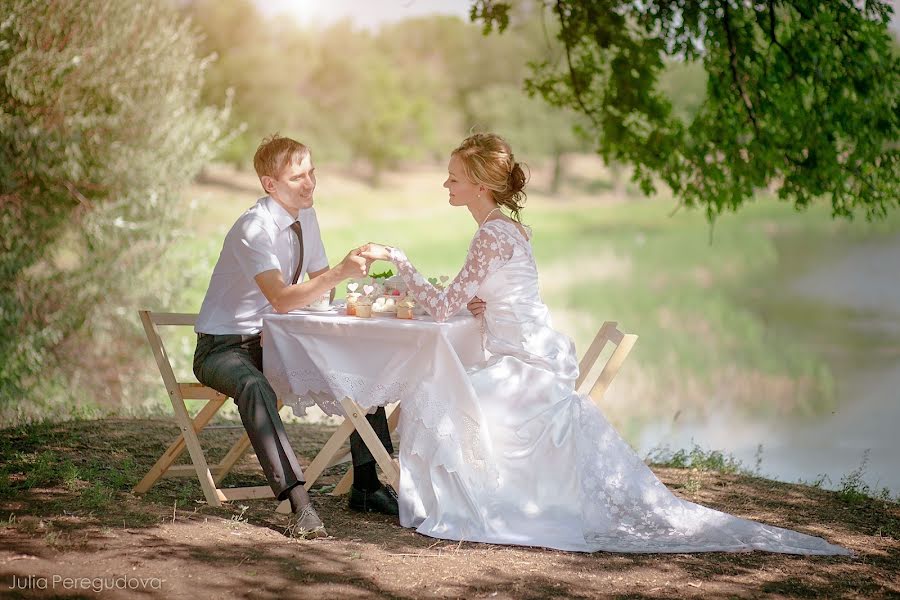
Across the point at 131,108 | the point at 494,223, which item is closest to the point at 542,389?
the point at 494,223

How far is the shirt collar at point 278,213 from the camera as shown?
479 centimetres

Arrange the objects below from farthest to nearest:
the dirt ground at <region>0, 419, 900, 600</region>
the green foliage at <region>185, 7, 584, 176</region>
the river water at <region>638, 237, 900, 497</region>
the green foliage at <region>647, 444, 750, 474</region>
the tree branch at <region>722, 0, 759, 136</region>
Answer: the green foliage at <region>185, 7, 584, 176</region>
the river water at <region>638, 237, 900, 497</region>
the tree branch at <region>722, 0, 759, 136</region>
the green foliage at <region>647, 444, 750, 474</region>
the dirt ground at <region>0, 419, 900, 600</region>

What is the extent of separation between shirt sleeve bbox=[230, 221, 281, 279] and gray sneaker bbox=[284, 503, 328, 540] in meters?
1.06

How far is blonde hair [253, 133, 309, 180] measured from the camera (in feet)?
15.5

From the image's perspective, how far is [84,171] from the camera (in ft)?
40.3

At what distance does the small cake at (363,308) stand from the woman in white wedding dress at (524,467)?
0.24 metres

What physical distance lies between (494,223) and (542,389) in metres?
0.78

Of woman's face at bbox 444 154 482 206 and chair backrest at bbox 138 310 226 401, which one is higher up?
woman's face at bbox 444 154 482 206

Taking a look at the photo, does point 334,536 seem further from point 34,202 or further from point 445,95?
point 445,95

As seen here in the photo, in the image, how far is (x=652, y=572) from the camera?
4066 millimetres

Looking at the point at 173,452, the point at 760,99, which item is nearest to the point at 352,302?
the point at 173,452

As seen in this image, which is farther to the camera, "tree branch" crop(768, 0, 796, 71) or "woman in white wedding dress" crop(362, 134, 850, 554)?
"tree branch" crop(768, 0, 796, 71)

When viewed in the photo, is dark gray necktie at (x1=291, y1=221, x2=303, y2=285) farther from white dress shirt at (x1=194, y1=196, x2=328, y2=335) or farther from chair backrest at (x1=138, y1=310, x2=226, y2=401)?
chair backrest at (x1=138, y1=310, x2=226, y2=401)

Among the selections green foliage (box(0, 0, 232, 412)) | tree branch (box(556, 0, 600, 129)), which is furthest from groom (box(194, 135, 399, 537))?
green foliage (box(0, 0, 232, 412))
